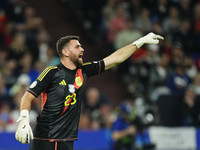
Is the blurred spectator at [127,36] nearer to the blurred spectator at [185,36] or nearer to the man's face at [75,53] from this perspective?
the blurred spectator at [185,36]

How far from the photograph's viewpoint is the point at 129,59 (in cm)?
1099

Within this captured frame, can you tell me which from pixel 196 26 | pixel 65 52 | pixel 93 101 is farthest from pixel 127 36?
pixel 65 52

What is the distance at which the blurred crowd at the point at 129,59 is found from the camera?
9039mm

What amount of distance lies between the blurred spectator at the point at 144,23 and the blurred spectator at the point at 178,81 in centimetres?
172

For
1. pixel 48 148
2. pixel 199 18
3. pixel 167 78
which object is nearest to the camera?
pixel 48 148

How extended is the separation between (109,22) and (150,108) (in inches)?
128

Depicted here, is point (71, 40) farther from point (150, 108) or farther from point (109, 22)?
point (109, 22)

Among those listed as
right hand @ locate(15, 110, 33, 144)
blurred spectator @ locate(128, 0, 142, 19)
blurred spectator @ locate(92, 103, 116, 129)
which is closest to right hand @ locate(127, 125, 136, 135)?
blurred spectator @ locate(92, 103, 116, 129)

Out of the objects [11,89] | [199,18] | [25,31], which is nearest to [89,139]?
[11,89]

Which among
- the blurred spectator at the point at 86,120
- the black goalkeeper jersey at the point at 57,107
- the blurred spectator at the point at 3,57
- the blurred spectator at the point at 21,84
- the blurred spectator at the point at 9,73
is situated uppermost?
the blurred spectator at the point at 3,57

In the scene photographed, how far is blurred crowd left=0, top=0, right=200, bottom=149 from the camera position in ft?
29.7

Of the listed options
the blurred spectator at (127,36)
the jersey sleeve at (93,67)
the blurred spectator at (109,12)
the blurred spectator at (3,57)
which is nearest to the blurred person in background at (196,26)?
the blurred spectator at (127,36)

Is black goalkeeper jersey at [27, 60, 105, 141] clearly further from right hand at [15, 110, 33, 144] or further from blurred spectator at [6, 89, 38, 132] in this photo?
blurred spectator at [6, 89, 38, 132]

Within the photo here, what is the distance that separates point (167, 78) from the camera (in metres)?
10.2
